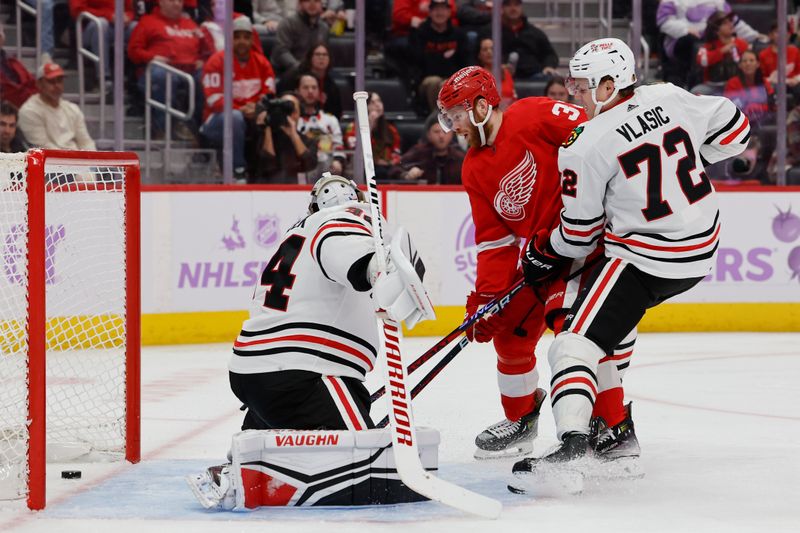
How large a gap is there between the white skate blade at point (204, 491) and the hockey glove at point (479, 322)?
33.8 inches

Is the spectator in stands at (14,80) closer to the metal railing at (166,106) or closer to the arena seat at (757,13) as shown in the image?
the metal railing at (166,106)

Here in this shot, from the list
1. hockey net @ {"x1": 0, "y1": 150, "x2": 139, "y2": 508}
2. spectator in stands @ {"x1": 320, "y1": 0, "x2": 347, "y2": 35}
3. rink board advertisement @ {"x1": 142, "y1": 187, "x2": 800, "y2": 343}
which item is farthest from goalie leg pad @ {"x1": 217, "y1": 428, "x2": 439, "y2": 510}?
spectator in stands @ {"x1": 320, "y1": 0, "x2": 347, "y2": 35}

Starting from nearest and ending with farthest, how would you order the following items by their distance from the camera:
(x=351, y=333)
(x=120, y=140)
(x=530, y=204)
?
(x=351, y=333)
(x=530, y=204)
(x=120, y=140)

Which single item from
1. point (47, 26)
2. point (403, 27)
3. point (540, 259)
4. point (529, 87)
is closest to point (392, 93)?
point (403, 27)

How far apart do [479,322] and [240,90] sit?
3.30 m

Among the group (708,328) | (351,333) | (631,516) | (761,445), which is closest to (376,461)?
(351,333)

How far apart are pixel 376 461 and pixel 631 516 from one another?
1.82 ft

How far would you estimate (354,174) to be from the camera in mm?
6523

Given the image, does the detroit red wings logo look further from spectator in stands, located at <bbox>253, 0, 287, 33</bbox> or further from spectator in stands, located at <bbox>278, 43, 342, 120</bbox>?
spectator in stands, located at <bbox>253, 0, 287, 33</bbox>

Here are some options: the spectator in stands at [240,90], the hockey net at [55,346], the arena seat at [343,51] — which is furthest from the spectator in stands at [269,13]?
the hockey net at [55,346]

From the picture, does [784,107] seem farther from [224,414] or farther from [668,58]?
[224,414]

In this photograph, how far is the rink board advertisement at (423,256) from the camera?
603 cm

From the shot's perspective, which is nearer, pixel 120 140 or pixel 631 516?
pixel 631 516

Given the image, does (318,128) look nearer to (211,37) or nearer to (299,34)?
(299,34)
